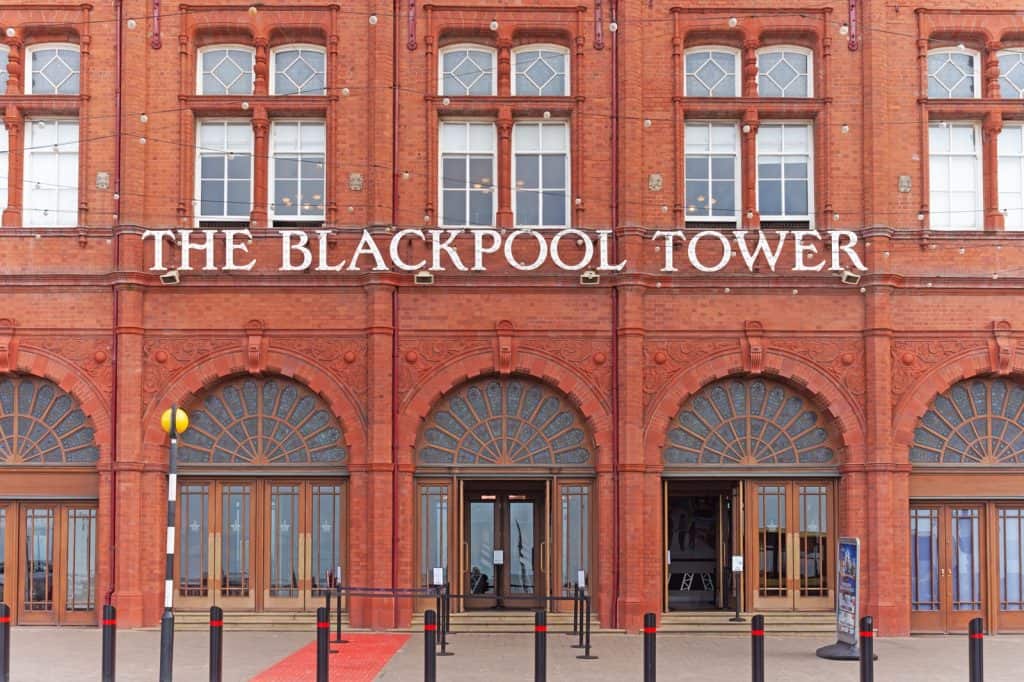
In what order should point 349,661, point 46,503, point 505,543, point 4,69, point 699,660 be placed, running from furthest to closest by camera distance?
1. point 505,543
2. point 4,69
3. point 46,503
4. point 699,660
5. point 349,661

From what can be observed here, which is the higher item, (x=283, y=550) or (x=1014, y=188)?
(x=1014, y=188)

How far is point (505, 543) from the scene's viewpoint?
76.8 feet

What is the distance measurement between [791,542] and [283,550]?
8.39 m

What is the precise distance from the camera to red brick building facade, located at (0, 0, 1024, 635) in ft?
72.6

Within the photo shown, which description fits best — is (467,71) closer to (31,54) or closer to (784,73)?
(784,73)

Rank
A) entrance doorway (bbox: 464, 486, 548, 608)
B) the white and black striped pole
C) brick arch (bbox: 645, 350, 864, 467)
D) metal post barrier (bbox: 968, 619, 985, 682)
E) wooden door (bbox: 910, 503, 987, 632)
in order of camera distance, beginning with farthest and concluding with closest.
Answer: entrance doorway (bbox: 464, 486, 548, 608)
wooden door (bbox: 910, 503, 987, 632)
brick arch (bbox: 645, 350, 864, 467)
the white and black striped pole
metal post barrier (bbox: 968, 619, 985, 682)

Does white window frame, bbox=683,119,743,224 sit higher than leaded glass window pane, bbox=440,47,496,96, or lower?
lower

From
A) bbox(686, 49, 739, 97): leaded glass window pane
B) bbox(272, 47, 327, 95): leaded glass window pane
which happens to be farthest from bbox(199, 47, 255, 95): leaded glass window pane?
bbox(686, 49, 739, 97): leaded glass window pane

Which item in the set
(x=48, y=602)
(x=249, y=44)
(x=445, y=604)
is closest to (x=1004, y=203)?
(x=445, y=604)

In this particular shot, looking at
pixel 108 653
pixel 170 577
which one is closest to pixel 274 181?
pixel 170 577

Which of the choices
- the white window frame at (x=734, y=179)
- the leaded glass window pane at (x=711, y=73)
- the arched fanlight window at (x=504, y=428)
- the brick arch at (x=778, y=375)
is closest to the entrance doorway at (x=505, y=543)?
the arched fanlight window at (x=504, y=428)

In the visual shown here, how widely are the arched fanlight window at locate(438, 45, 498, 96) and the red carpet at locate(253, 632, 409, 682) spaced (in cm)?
899

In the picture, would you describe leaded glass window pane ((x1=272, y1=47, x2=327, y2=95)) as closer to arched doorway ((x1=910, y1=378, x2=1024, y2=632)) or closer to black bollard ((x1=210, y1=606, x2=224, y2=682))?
black bollard ((x1=210, y1=606, x2=224, y2=682))

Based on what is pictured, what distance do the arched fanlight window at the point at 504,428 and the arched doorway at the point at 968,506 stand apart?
18.6 feet
